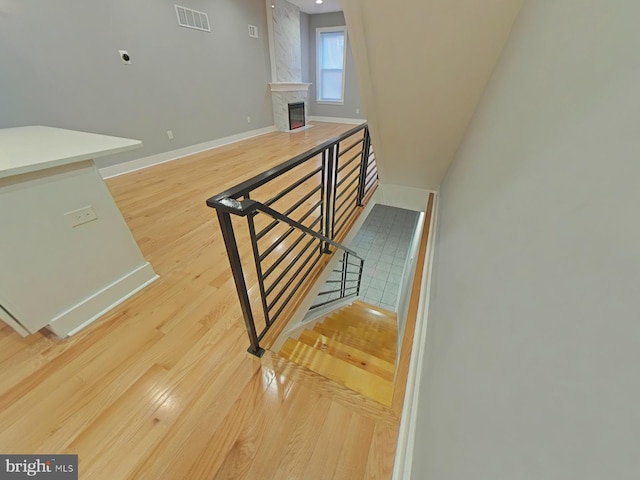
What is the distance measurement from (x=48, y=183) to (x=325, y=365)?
169 centimetres

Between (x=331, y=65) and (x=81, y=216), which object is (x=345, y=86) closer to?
(x=331, y=65)

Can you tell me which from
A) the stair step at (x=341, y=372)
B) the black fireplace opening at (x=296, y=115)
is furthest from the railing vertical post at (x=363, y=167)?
the black fireplace opening at (x=296, y=115)

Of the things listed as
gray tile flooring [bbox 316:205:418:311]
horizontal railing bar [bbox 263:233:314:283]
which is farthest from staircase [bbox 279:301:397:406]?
gray tile flooring [bbox 316:205:418:311]

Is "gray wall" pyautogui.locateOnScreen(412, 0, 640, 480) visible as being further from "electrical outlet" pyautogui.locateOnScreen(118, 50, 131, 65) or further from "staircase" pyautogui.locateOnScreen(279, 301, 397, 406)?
"electrical outlet" pyautogui.locateOnScreen(118, 50, 131, 65)

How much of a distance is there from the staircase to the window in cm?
600

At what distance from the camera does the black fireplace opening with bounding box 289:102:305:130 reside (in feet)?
18.9

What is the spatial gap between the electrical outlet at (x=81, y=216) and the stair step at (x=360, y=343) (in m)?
1.88

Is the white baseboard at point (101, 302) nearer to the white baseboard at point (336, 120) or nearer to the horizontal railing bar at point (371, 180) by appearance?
the horizontal railing bar at point (371, 180)

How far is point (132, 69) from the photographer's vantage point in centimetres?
306

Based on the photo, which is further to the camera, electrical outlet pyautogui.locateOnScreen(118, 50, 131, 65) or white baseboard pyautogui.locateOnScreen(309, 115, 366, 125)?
white baseboard pyautogui.locateOnScreen(309, 115, 366, 125)

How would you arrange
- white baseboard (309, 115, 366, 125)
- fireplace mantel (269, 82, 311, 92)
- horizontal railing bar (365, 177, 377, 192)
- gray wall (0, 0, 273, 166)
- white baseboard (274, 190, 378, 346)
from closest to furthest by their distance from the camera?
1. white baseboard (274, 190, 378, 346)
2. gray wall (0, 0, 273, 166)
3. horizontal railing bar (365, 177, 377, 192)
4. fireplace mantel (269, 82, 311, 92)
5. white baseboard (309, 115, 366, 125)

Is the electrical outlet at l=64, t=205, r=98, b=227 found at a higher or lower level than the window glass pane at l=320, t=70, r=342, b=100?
lower

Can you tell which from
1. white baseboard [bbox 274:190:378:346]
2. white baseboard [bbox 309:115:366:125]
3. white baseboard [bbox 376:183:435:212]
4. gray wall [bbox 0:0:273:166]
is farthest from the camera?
white baseboard [bbox 309:115:366:125]

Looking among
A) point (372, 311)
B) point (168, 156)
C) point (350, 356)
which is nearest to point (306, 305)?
point (350, 356)
